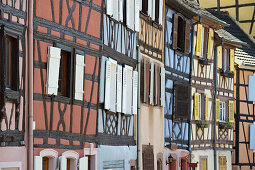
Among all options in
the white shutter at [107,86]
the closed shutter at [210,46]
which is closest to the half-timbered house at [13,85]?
the white shutter at [107,86]

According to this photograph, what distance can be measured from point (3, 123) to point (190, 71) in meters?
16.1

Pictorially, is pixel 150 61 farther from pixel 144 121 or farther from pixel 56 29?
pixel 56 29

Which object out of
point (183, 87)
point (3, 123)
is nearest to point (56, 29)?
point (3, 123)

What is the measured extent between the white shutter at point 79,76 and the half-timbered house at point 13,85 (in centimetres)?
256

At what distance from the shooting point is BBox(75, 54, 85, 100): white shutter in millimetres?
16750

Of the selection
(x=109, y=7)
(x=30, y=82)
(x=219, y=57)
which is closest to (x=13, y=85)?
(x=30, y=82)

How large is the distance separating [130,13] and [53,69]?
5920 mm

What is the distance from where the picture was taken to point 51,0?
615 inches

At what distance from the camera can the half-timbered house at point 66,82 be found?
15109 millimetres

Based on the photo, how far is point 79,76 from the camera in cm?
1689

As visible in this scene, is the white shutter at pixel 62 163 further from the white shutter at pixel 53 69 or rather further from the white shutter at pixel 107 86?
the white shutter at pixel 107 86

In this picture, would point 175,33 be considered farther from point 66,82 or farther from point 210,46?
point 66,82

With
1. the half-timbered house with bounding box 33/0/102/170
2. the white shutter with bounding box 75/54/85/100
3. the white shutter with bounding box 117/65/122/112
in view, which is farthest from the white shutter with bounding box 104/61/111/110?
the white shutter with bounding box 75/54/85/100

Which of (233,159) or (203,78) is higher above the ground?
(203,78)
